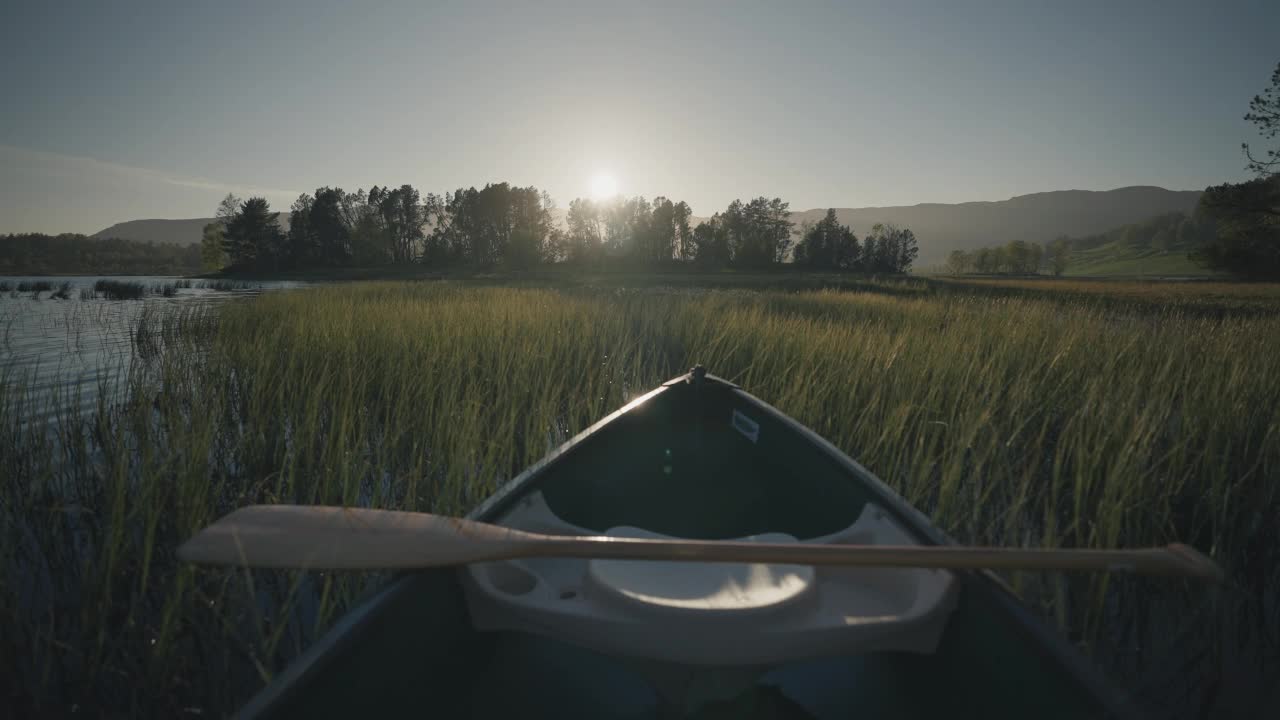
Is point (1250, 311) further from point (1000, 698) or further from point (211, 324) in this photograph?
point (211, 324)

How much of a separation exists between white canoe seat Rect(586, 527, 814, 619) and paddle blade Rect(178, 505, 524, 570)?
0.36 meters

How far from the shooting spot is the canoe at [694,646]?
46.2 inches

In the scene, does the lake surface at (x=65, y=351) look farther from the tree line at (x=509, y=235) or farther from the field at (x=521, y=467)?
the tree line at (x=509, y=235)

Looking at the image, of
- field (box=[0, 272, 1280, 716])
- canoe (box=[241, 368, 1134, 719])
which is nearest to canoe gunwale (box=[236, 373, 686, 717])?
canoe (box=[241, 368, 1134, 719])

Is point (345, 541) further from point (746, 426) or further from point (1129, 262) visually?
point (1129, 262)

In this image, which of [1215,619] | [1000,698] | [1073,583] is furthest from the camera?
[1073,583]

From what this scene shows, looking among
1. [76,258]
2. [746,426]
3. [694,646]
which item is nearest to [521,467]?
[746,426]

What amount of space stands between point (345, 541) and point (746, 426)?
2209 millimetres

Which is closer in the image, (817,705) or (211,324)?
(817,705)

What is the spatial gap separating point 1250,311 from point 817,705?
19603 millimetres

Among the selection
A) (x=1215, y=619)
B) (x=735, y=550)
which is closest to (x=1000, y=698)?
(x=735, y=550)

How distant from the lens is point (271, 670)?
6.09ft

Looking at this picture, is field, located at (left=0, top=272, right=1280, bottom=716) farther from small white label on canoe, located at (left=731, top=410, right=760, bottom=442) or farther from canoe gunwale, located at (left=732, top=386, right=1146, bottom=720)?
small white label on canoe, located at (left=731, top=410, right=760, bottom=442)

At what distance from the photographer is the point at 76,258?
265 feet
